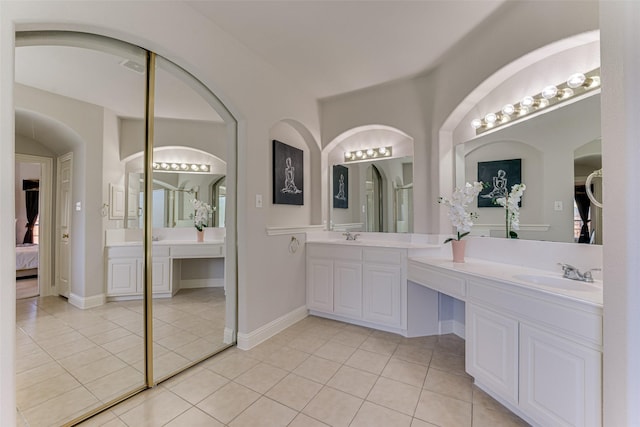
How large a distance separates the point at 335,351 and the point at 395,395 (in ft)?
2.31

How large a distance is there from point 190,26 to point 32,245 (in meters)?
2.06

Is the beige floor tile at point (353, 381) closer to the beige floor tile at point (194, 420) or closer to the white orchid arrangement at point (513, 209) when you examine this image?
the beige floor tile at point (194, 420)

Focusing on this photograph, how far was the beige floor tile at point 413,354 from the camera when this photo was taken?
223 cm

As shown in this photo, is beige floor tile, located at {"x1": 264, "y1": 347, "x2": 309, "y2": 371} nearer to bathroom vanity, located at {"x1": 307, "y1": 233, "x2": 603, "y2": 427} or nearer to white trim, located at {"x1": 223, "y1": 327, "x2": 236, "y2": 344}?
white trim, located at {"x1": 223, "y1": 327, "x2": 236, "y2": 344}

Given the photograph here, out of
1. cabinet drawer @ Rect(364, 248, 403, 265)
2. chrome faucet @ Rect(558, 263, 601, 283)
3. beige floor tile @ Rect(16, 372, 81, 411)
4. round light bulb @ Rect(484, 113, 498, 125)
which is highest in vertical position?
round light bulb @ Rect(484, 113, 498, 125)

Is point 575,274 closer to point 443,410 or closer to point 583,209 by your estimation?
point 583,209

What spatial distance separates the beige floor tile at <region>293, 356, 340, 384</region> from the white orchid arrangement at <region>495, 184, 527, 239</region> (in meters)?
1.85

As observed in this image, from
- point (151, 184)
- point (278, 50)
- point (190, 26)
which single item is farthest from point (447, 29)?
point (151, 184)

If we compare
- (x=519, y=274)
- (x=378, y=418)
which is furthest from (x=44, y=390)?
(x=519, y=274)

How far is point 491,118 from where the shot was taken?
2.36 m

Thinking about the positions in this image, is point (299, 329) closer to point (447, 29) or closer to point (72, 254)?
point (72, 254)

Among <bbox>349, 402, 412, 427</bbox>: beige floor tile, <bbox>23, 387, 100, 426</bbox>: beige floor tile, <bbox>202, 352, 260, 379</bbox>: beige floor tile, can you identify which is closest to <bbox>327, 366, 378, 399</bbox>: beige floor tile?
<bbox>349, 402, 412, 427</bbox>: beige floor tile

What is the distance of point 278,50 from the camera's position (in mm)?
2475

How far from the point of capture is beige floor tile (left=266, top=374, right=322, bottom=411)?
67.4 inches
